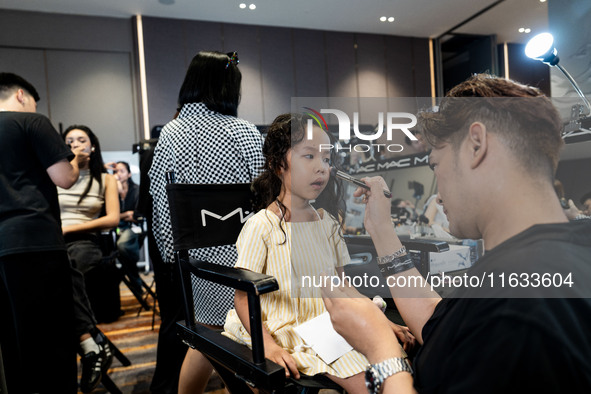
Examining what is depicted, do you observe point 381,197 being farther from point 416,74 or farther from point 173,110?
point 416,74

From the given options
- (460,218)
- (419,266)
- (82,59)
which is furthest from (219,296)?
(82,59)

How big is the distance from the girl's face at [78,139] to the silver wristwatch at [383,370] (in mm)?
2397

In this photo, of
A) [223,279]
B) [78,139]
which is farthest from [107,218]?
[223,279]

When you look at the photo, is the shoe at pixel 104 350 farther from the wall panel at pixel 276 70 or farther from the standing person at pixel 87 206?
the wall panel at pixel 276 70

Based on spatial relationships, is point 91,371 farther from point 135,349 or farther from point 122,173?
point 122,173

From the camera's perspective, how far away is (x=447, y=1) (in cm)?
512

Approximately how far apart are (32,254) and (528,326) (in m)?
1.69

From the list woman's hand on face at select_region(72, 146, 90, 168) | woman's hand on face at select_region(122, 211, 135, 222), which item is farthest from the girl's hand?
woman's hand on face at select_region(122, 211, 135, 222)

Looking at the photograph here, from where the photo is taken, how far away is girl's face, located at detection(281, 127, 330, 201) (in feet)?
1.76

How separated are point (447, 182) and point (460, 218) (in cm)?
4

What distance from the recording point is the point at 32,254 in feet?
5.09

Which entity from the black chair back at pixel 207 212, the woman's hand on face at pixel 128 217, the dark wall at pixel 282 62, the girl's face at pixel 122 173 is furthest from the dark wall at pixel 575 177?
the dark wall at pixel 282 62

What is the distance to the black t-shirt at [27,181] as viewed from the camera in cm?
151

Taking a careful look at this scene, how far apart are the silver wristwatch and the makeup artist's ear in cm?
28
